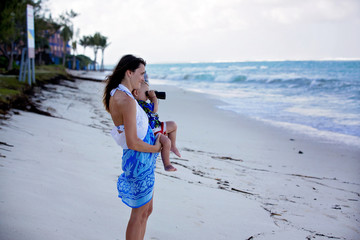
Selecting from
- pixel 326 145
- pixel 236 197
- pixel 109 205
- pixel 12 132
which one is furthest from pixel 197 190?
pixel 326 145

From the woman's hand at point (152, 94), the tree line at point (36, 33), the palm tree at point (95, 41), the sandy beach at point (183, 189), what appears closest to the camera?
the woman's hand at point (152, 94)

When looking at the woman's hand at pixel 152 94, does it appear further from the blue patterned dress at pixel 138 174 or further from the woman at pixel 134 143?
the blue patterned dress at pixel 138 174

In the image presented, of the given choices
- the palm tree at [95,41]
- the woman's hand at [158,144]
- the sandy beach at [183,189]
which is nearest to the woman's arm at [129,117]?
the woman's hand at [158,144]

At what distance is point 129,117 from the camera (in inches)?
75.2

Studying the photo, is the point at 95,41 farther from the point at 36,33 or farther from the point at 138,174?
the point at 138,174

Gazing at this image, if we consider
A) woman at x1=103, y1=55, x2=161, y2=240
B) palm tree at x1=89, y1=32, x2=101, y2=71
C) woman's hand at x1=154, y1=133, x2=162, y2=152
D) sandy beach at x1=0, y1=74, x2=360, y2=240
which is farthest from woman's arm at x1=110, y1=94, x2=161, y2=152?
palm tree at x1=89, y1=32, x2=101, y2=71

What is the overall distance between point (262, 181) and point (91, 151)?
9.41ft

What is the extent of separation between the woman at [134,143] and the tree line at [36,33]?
44.7ft

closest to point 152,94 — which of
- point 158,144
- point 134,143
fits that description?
point 158,144

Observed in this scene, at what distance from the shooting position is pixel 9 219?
2562 millimetres

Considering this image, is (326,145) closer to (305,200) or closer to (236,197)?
(305,200)

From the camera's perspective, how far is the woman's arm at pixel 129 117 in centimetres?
191

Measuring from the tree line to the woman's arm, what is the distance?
13.8 meters

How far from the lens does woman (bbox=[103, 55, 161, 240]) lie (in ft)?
6.50
